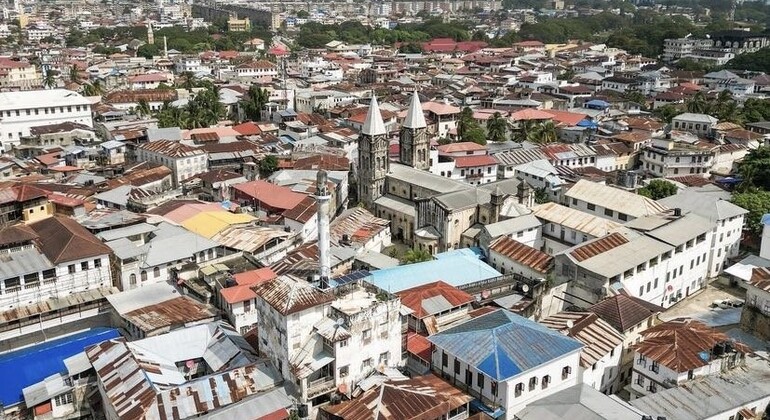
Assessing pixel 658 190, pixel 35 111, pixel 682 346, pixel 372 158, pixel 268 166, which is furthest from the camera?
pixel 35 111

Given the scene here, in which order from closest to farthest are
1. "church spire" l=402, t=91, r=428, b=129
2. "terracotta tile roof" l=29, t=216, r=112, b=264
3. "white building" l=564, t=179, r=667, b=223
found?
"terracotta tile roof" l=29, t=216, r=112, b=264
"white building" l=564, t=179, r=667, b=223
"church spire" l=402, t=91, r=428, b=129

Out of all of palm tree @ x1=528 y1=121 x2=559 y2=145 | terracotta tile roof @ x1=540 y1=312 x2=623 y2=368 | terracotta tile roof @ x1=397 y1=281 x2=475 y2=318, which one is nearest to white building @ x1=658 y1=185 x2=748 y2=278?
terracotta tile roof @ x1=540 y1=312 x2=623 y2=368

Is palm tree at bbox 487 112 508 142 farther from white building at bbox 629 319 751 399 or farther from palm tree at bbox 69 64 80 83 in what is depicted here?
palm tree at bbox 69 64 80 83

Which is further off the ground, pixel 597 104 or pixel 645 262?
pixel 597 104

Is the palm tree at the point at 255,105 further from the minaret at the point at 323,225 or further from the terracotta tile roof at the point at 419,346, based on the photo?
the terracotta tile roof at the point at 419,346

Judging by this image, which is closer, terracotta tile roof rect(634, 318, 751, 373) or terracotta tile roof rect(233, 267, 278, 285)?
terracotta tile roof rect(634, 318, 751, 373)

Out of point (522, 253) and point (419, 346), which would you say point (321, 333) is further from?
point (522, 253)

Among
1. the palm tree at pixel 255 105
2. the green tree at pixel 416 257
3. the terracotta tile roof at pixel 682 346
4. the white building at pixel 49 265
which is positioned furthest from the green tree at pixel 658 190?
the palm tree at pixel 255 105

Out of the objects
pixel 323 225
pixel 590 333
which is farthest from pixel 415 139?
pixel 590 333
